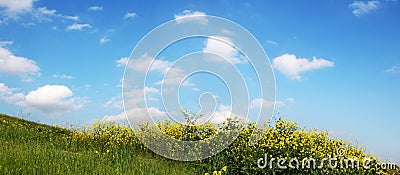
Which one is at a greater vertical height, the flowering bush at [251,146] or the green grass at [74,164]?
the flowering bush at [251,146]

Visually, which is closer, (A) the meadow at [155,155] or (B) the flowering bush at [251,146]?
(A) the meadow at [155,155]

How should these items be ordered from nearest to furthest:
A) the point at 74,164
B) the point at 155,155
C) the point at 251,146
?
1. the point at 74,164
2. the point at 251,146
3. the point at 155,155

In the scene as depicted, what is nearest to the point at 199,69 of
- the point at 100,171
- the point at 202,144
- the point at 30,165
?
the point at 202,144

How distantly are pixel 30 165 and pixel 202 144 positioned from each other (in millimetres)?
3964

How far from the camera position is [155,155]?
9867mm

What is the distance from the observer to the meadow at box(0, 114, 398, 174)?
7.10m

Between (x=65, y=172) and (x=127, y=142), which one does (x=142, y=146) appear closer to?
(x=127, y=142)

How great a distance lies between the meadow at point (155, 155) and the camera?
23.3 ft

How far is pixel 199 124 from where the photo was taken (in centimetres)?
1021

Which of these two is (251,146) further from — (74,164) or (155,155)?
(74,164)

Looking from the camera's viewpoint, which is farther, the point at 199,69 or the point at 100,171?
the point at 199,69

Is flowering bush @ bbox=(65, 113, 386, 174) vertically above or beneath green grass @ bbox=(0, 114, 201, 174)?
above

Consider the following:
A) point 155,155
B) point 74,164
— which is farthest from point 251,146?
point 74,164

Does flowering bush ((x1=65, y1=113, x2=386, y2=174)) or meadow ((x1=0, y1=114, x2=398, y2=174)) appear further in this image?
flowering bush ((x1=65, y1=113, x2=386, y2=174))
